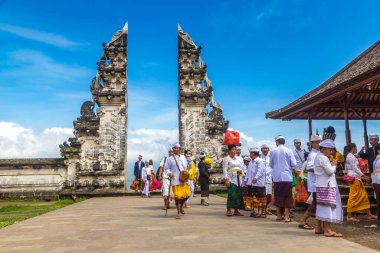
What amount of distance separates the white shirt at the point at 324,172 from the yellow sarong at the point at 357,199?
2389 mm

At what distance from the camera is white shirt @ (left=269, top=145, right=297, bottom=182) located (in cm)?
755

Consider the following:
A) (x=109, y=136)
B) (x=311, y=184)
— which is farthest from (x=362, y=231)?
(x=109, y=136)

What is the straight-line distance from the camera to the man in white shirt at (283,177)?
746 centimetres

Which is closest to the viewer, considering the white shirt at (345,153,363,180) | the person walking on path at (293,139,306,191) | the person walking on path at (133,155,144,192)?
the white shirt at (345,153,363,180)

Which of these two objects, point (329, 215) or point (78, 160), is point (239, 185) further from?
point (78, 160)

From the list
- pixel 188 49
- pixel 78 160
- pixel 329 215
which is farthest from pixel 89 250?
pixel 188 49

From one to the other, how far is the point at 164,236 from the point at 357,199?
186 inches

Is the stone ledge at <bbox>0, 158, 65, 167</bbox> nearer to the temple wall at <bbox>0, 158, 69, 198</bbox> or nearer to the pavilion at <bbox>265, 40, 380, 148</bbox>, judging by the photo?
the temple wall at <bbox>0, 158, 69, 198</bbox>

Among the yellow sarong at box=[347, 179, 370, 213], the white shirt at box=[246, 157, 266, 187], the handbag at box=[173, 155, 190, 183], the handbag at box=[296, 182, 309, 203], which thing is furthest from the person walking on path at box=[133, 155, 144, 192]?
the yellow sarong at box=[347, 179, 370, 213]

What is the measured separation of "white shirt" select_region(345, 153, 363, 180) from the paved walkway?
1986mm

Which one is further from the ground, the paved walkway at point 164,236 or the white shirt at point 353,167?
the white shirt at point 353,167

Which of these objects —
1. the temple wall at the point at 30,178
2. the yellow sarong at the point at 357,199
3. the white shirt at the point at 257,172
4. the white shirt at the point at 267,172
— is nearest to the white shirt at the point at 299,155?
the white shirt at the point at 267,172

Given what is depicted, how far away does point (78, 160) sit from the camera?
15852 millimetres

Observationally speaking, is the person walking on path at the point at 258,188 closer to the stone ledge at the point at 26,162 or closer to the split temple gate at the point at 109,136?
the split temple gate at the point at 109,136
